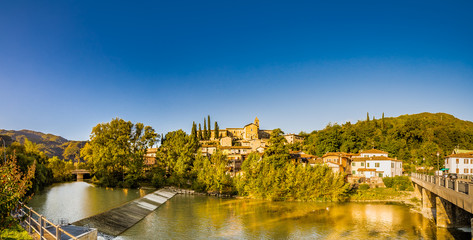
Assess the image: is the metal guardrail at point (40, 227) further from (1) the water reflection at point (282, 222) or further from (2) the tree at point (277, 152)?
(2) the tree at point (277, 152)

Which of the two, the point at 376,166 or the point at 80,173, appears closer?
the point at 376,166

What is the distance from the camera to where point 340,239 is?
81.3 feet

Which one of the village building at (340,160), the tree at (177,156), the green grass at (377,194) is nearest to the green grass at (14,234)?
the tree at (177,156)

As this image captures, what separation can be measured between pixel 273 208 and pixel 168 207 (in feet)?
46.9

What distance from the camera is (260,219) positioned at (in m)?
32.2

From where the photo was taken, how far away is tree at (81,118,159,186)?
200 ft

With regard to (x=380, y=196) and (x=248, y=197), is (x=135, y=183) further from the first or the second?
(x=380, y=196)

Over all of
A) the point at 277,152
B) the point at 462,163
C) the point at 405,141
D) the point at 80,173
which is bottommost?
the point at 80,173

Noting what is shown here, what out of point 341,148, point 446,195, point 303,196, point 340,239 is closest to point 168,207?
point 303,196

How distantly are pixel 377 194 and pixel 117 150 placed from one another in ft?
168

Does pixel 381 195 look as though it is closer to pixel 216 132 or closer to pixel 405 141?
pixel 405 141

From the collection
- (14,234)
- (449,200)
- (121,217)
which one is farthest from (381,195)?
(14,234)

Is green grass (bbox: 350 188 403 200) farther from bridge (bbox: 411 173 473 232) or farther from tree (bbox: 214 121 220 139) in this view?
tree (bbox: 214 121 220 139)

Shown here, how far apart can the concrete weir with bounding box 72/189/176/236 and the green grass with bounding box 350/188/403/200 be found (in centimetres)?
3106
